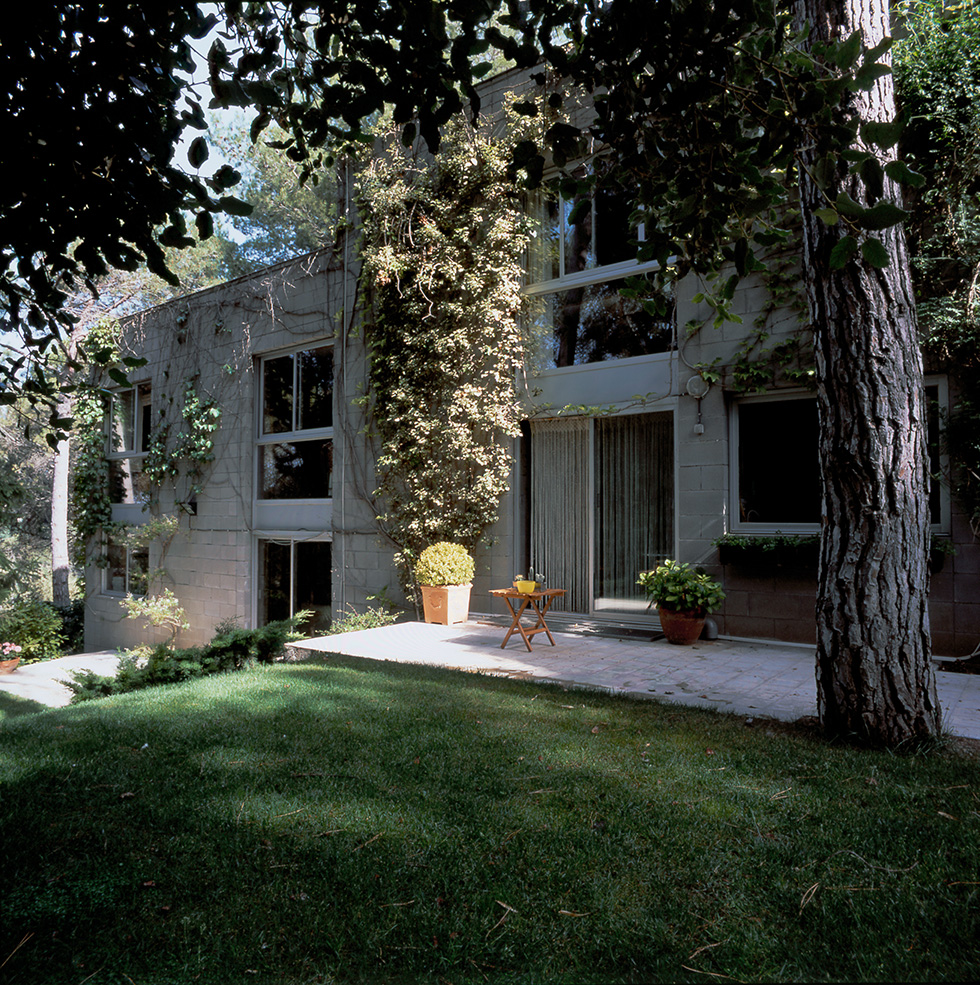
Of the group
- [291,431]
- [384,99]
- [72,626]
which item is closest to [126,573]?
[72,626]

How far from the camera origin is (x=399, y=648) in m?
6.46

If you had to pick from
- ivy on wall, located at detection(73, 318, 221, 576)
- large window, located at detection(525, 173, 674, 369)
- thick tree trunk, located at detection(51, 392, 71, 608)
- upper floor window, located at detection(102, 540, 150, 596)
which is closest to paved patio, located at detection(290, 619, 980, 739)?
large window, located at detection(525, 173, 674, 369)

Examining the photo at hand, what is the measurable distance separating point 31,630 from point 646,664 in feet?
38.6

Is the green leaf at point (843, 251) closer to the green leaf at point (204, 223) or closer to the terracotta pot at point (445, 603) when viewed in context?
the green leaf at point (204, 223)

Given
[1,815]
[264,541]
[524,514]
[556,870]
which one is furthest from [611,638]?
[264,541]

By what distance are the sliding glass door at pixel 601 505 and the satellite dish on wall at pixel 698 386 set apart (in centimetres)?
47

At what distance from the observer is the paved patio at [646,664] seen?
14.2ft

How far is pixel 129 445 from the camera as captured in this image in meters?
13.8

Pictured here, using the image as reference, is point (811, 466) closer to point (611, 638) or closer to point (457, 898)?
point (611, 638)

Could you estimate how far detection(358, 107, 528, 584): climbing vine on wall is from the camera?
320 inches

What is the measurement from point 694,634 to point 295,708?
12.4 feet

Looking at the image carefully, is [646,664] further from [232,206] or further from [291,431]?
[291,431]

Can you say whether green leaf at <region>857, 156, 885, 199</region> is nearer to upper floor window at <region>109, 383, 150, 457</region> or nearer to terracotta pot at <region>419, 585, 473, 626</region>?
terracotta pot at <region>419, 585, 473, 626</region>

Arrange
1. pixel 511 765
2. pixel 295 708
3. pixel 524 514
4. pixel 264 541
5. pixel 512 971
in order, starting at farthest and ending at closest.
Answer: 1. pixel 264 541
2. pixel 524 514
3. pixel 295 708
4. pixel 511 765
5. pixel 512 971
